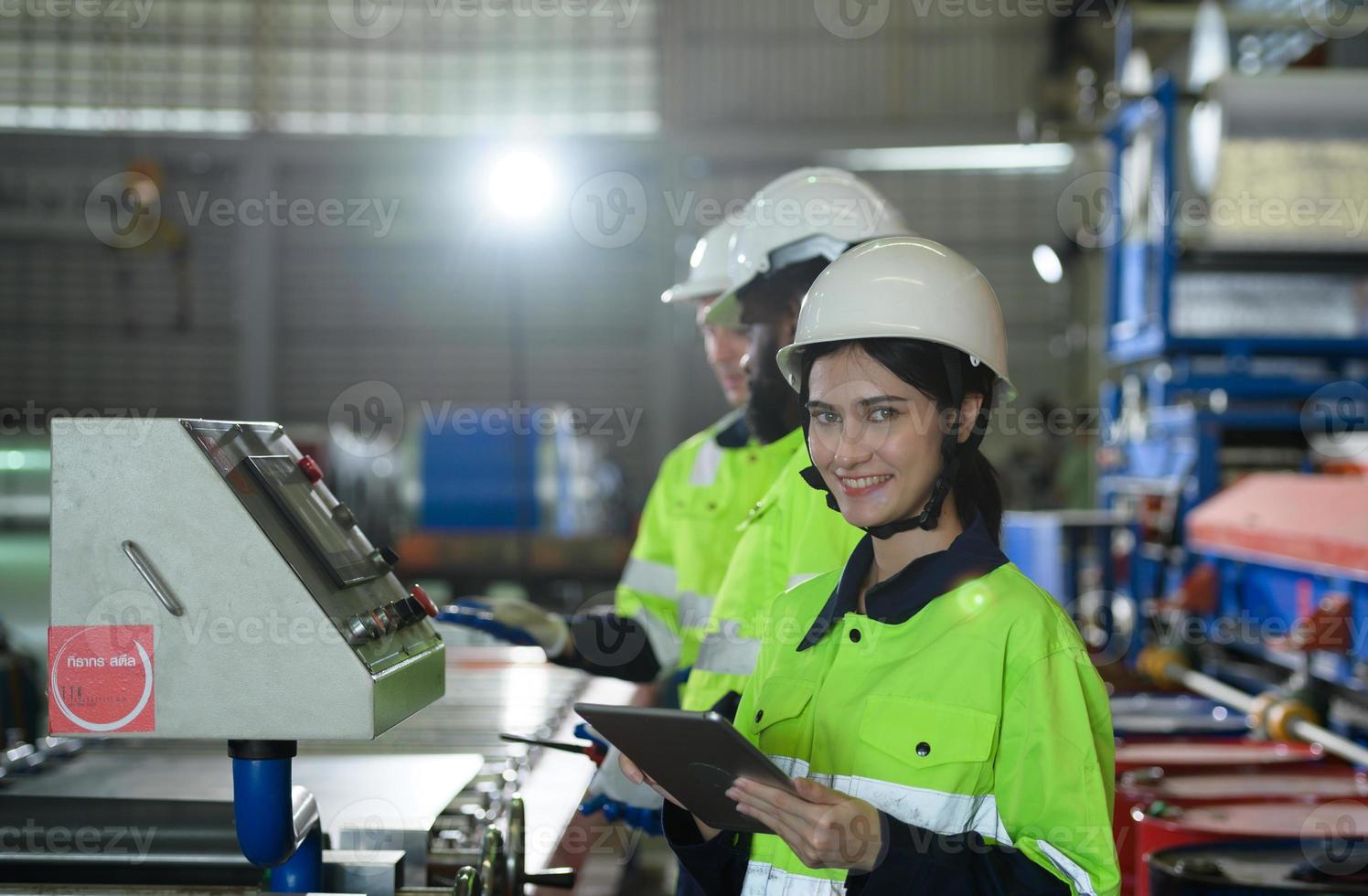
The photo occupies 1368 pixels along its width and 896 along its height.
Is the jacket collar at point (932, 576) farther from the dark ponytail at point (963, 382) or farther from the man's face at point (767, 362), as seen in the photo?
the man's face at point (767, 362)

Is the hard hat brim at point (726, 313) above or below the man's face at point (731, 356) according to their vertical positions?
above

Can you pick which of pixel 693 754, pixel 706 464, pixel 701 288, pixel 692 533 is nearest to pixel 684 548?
pixel 692 533

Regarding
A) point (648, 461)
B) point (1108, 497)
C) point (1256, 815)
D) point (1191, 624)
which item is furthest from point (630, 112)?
point (1256, 815)

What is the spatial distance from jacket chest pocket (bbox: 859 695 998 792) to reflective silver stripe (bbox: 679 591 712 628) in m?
1.02

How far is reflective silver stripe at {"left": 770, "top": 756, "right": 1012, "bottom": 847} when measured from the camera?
137cm

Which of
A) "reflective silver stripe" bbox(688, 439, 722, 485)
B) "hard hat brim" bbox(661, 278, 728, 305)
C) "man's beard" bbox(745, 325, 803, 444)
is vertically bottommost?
"reflective silver stripe" bbox(688, 439, 722, 485)

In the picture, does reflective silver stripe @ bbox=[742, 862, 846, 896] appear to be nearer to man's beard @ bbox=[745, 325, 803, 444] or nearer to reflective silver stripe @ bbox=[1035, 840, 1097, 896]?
reflective silver stripe @ bbox=[1035, 840, 1097, 896]

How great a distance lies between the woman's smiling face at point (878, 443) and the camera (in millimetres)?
1478

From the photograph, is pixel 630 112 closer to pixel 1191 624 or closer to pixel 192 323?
pixel 192 323

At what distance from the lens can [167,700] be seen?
138 centimetres

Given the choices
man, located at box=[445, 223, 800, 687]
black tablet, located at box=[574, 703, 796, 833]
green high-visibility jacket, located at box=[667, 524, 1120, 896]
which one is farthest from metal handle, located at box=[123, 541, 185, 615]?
man, located at box=[445, 223, 800, 687]

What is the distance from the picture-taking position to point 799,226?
228 centimetres

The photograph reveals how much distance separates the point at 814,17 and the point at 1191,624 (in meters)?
8.58

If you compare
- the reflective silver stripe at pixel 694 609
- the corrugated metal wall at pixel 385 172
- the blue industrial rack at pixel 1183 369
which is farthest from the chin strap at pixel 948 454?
the corrugated metal wall at pixel 385 172
